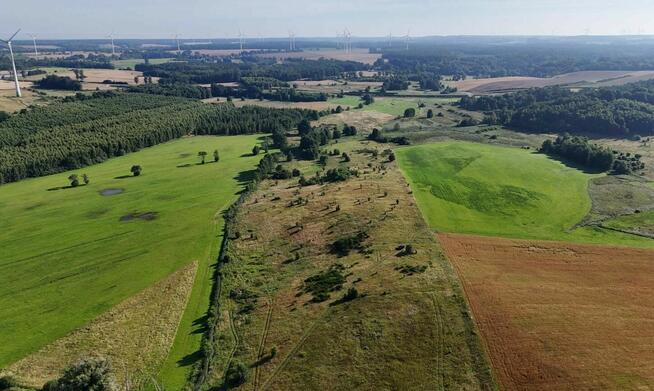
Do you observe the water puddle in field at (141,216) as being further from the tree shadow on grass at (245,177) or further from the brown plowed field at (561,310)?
the brown plowed field at (561,310)

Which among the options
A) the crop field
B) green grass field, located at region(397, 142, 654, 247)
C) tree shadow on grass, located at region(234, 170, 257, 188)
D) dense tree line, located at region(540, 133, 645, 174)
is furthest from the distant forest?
tree shadow on grass, located at region(234, 170, 257, 188)

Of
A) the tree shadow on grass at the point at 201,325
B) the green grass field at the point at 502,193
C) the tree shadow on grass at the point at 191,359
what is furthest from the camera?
the green grass field at the point at 502,193

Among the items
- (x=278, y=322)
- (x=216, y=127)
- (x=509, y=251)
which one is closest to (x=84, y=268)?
(x=278, y=322)

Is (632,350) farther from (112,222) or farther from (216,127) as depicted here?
(216,127)

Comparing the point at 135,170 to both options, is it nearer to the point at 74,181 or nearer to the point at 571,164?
the point at 74,181

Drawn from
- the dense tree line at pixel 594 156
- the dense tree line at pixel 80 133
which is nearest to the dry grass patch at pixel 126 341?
the dense tree line at pixel 80 133

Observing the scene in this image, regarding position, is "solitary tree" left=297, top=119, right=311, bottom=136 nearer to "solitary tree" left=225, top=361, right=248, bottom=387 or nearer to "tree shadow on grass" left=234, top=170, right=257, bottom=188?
"tree shadow on grass" left=234, top=170, right=257, bottom=188

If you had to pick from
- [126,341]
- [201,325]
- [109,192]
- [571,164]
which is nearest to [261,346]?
[201,325]
